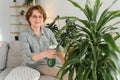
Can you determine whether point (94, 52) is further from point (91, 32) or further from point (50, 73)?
point (50, 73)

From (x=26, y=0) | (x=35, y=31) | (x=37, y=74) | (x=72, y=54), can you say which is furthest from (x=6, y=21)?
(x=72, y=54)

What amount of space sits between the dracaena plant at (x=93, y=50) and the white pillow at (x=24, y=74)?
72 cm

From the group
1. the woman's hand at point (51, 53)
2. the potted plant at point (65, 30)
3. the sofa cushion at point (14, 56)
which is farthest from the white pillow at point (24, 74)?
the sofa cushion at point (14, 56)

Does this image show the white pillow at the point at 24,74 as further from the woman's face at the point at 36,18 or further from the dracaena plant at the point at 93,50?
the dracaena plant at the point at 93,50

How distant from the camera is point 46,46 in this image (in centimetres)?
215

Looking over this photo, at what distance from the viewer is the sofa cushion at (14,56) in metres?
2.50

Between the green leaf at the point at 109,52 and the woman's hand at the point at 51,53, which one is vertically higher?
the green leaf at the point at 109,52

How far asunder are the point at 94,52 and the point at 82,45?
0.07 meters

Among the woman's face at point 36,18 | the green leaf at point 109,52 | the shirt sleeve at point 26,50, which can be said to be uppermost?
the woman's face at point 36,18

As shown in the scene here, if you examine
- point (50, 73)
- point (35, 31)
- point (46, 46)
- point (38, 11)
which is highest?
point (38, 11)

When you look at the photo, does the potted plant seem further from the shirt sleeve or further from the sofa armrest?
the sofa armrest

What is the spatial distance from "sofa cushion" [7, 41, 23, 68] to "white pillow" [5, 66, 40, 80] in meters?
0.53

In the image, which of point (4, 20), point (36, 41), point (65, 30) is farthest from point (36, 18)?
point (4, 20)

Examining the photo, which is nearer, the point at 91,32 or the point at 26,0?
the point at 91,32
